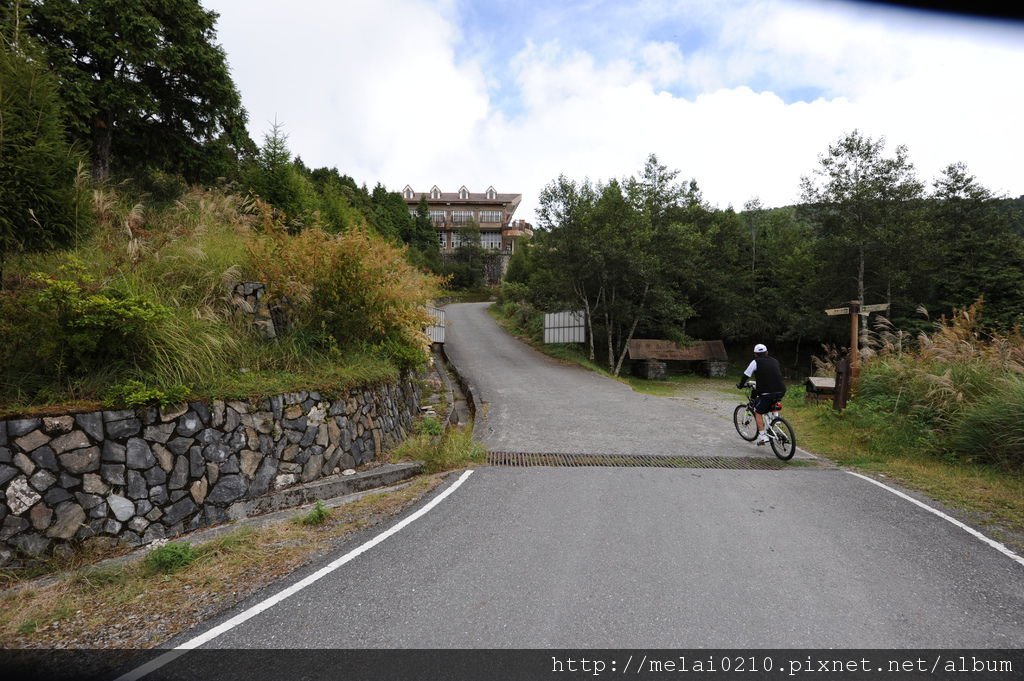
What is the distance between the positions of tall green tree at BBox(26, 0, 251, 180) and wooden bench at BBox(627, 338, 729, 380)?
18108 mm

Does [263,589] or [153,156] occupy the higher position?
[153,156]

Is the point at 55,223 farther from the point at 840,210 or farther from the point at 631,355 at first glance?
the point at 840,210

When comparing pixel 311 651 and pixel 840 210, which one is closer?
pixel 311 651

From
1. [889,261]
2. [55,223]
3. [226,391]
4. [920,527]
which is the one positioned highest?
[889,261]

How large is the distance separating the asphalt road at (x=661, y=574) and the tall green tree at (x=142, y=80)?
33.2ft

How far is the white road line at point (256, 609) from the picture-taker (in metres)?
2.42

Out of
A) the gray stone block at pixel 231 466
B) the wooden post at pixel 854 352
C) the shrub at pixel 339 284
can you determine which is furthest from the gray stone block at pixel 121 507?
the wooden post at pixel 854 352

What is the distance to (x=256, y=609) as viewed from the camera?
2.97m

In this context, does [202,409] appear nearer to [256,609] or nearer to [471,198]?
[256,609]

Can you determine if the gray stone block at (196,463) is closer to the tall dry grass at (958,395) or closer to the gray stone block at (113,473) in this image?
the gray stone block at (113,473)

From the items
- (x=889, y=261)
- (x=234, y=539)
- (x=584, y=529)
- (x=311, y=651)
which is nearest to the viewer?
(x=311, y=651)

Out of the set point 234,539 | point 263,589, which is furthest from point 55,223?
point 263,589

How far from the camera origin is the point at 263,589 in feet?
10.6

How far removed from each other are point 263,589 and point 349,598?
685mm
